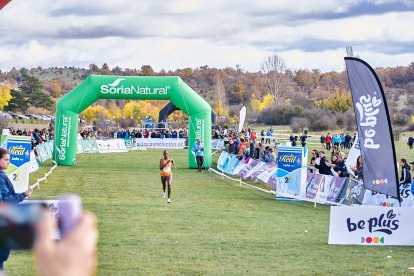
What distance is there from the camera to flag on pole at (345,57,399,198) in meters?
15.0

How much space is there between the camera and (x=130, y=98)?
129 ft

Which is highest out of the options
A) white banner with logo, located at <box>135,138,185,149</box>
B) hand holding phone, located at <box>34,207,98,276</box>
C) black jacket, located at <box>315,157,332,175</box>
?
hand holding phone, located at <box>34,207,98,276</box>

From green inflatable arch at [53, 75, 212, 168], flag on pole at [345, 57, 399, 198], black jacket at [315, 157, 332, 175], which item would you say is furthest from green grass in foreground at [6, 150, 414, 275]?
green inflatable arch at [53, 75, 212, 168]

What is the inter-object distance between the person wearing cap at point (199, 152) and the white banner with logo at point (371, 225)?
22.8 m

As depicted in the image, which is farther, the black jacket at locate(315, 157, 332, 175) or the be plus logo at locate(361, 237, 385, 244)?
the black jacket at locate(315, 157, 332, 175)

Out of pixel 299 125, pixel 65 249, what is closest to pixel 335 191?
pixel 65 249

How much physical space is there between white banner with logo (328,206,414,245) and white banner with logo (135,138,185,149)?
4862 centimetres

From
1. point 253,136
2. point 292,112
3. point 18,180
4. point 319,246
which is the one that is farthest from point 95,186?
point 292,112

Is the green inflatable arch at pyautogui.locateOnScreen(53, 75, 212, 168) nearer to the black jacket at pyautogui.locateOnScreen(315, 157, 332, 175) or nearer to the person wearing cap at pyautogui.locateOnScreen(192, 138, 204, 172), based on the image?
the person wearing cap at pyautogui.locateOnScreen(192, 138, 204, 172)

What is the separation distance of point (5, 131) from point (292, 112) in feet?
275

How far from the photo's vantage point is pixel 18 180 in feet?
72.1

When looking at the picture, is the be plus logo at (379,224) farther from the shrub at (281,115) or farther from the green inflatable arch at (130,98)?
the shrub at (281,115)

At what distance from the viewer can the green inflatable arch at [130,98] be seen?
128 feet

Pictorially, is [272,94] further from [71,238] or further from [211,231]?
[71,238]
